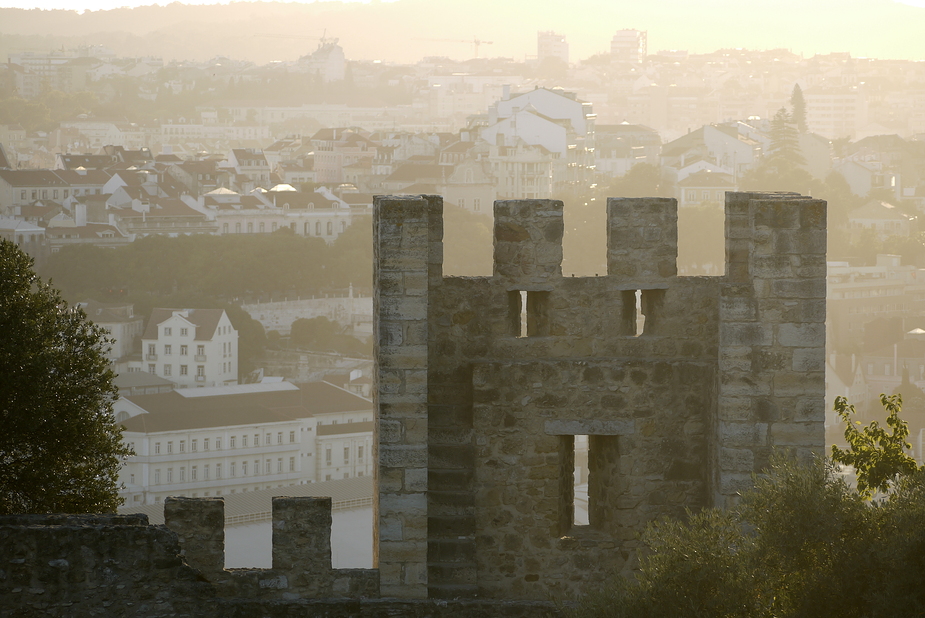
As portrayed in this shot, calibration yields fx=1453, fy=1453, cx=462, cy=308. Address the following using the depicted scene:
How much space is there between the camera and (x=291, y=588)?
26.6 feet

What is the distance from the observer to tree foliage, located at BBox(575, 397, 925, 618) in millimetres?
6961

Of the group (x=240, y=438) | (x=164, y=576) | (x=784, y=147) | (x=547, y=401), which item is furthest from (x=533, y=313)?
(x=784, y=147)

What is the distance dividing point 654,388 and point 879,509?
5.69ft

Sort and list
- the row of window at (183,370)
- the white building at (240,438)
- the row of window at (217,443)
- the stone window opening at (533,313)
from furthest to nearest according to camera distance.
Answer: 1. the row of window at (183,370)
2. the row of window at (217,443)
3. the white building at (240,438)
4. the stone window opening at (533,313)

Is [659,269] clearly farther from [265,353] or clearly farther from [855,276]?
[855,276]

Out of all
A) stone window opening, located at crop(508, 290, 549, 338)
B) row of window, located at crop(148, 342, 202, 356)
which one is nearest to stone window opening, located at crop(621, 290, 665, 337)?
stone window opening, located at crop(508, 290, 549, 338)

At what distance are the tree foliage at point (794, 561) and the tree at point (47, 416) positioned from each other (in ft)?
19.3

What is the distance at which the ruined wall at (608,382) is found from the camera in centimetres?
841

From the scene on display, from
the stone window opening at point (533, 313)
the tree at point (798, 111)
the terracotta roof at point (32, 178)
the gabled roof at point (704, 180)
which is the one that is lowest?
the stone window opening at point (533, 313)

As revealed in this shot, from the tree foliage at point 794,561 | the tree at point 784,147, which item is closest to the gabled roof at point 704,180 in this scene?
the tree at point 784,147

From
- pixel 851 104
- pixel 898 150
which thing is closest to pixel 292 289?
pixel 898 150

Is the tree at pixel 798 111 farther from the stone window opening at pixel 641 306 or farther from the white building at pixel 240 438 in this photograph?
the stone window opening at pixel 641 306

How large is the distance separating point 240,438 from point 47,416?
61049 mm

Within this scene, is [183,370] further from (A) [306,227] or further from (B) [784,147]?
(B) [784,147]
